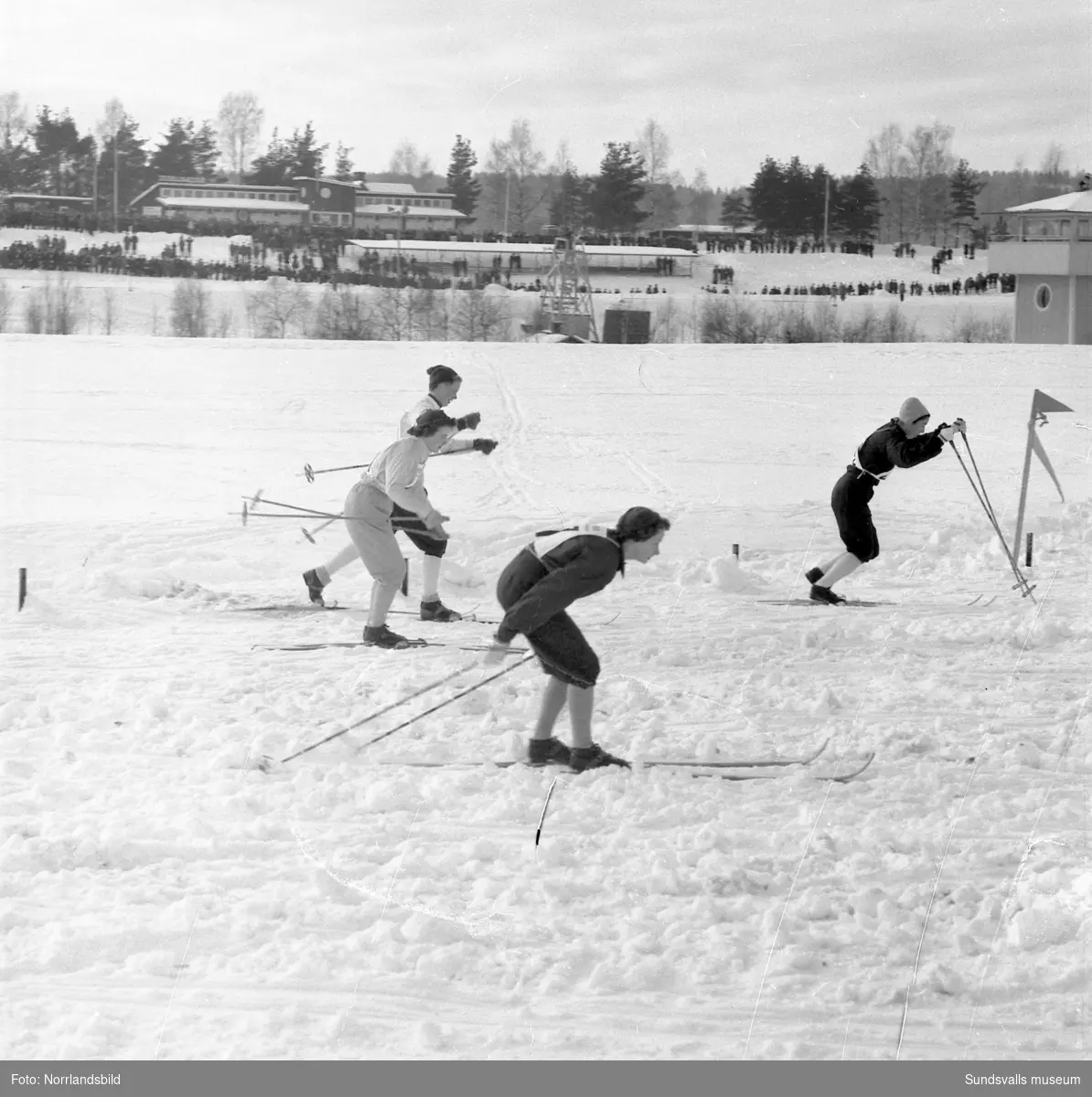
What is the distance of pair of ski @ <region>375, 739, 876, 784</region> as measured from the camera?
5.17 metres

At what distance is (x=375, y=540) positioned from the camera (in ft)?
22.9

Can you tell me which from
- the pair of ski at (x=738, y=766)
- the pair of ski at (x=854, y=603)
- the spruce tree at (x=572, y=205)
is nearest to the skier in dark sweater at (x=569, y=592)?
the pair of ski at (x=738, y=766)

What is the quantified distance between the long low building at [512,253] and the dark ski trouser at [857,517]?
628 inches

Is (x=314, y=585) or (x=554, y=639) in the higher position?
(x=554, y=639)

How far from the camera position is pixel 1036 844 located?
449 centimetres

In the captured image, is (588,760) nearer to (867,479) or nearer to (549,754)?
(549,754)

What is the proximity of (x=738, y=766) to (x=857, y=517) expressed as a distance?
3.24 metres

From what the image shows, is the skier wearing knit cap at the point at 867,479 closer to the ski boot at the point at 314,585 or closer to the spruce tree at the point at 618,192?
the ski boot at the point at 314,585

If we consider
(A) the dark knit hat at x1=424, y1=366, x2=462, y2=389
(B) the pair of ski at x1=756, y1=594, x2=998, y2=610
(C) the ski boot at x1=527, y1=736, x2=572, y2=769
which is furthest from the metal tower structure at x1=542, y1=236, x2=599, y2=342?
(C) the ski boot at x1=527, y1=736, x2=572, y2=769

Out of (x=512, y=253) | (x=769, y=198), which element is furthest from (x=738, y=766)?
(x=769, y=198)

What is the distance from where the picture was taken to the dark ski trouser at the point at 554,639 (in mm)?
4902

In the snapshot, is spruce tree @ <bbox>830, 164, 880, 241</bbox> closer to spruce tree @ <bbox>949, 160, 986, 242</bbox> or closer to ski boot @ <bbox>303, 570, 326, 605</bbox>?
spruce tree @ <bbox>949, 160, 986, 242</bbox>
